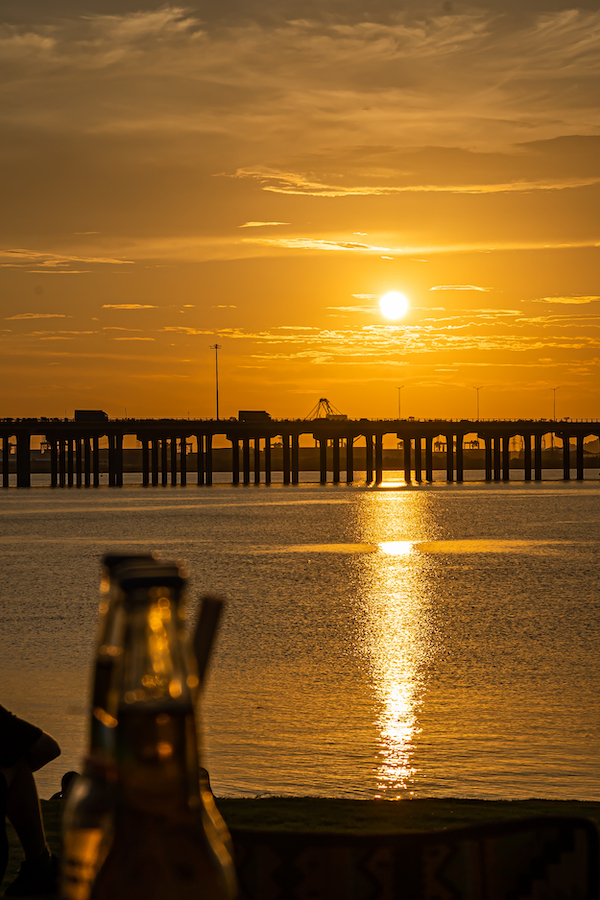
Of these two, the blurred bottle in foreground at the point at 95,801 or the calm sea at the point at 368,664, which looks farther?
the calm sea at the point at 368,664

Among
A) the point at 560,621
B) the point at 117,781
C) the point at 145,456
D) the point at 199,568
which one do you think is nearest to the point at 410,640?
the point at 560,621

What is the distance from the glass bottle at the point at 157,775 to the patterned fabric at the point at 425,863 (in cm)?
204

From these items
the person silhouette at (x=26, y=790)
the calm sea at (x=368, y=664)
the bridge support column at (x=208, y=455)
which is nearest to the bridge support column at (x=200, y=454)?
the bridge support column at (x=208, y=455)

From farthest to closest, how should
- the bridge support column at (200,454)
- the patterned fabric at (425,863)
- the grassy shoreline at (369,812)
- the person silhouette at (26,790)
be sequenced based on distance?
1. the bridge support column at (200,454)
2. the grassy shoreline at (369,812)
3. the person silhouette at (26,790)
4. the patterned fabric at (425,863)

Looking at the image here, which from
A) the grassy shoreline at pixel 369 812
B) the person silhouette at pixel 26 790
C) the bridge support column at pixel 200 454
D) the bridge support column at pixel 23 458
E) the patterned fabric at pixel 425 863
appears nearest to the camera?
the patterned fabric at pixel 425 863

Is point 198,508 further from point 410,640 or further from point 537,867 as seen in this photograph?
point 537,867

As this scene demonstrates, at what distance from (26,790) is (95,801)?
14.8ft

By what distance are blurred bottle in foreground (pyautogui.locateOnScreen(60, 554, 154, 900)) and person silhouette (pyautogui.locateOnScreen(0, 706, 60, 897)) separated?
11.8ft

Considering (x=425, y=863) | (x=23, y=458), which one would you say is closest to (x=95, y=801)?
(x=425, y=863)

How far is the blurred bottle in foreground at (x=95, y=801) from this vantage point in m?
1.29

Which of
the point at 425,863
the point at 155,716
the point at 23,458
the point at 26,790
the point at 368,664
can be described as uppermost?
the point at 155,716

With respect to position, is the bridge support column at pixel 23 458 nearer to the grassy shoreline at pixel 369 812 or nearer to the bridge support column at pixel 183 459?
the bridge support column at pixel 183 459

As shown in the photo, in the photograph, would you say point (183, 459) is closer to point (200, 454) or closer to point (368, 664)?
point (200, 454)

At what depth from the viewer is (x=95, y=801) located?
4.31ft
